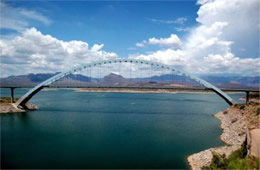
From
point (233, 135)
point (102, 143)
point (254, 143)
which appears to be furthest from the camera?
point (233, 135)

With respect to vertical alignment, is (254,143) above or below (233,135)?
above

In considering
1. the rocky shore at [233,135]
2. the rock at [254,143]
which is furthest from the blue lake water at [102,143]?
the rock at [254,143]

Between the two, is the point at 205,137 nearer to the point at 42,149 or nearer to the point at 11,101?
the point at 42,149

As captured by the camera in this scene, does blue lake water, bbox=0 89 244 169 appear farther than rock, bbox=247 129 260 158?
No

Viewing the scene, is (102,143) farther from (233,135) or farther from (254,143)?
(233,135)

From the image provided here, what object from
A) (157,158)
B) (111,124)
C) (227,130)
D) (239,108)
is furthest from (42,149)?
(239,108)

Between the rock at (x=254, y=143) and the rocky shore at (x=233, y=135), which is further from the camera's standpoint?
the rock at (x=254, y=143)

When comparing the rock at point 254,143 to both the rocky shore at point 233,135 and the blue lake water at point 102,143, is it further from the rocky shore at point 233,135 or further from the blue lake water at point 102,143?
the blue lake water at point 102,143

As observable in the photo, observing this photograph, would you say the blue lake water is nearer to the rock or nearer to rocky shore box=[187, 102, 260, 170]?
rocky shore box=[187, 102, 260, 170]

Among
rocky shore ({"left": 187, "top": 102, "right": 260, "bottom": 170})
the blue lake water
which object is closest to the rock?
rocky shore ({"left": 187, "top": 102, "right": 260, "bottom": 170})

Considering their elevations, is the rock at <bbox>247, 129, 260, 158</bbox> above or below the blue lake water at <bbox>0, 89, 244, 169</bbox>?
above

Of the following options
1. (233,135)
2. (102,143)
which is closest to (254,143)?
(233,135)
